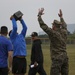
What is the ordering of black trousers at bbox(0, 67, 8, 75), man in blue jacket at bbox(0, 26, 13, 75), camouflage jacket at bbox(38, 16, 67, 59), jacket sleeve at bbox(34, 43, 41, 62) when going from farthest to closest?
jacket sleeve at bbox(34, 43, 41, 62)
camouflage jacket at bbox(38, 16, 67, 59)
black trousers at bbox(0, 67, 8, 75)
man in blue jacket at bbox(0, 26, 13, 75)

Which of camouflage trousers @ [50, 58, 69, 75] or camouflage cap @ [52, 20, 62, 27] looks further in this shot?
camouflage trousers @ [50, 58, 69, 75]

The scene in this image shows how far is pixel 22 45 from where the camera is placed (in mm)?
11586

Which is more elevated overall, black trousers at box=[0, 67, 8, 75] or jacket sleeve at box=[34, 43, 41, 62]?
jacket sleeve at box=[34, 43, 41, 62]

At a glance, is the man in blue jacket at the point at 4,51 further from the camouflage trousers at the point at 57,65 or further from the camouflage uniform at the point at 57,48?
the camouflage trousers at the point at 57,65

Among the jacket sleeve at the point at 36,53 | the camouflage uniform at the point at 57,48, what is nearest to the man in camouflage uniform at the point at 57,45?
the camouflage uniform at the point at 57,48

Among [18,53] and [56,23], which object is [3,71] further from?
[56,23]

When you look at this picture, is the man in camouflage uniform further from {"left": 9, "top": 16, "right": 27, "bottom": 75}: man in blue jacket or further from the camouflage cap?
{"left": 9, "top": 16, "right": 27, "bottom": 75}: man in blue jacket

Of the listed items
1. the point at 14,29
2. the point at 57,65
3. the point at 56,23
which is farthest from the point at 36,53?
the point at 14,29

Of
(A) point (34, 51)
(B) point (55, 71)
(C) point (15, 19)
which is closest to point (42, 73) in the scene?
(A) point (34, 51)

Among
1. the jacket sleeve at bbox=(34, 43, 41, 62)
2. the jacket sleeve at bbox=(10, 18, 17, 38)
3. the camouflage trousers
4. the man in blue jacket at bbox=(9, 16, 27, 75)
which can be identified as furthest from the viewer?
the jacket sleeve at bbox=(34, 43, 41, 62)

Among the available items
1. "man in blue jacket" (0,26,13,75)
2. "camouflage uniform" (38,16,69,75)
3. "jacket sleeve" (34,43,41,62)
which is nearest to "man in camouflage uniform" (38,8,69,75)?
"camouflage uniform" (38,16,69,75)

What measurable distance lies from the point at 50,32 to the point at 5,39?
1622 mm

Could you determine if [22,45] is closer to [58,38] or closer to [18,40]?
[18,40]

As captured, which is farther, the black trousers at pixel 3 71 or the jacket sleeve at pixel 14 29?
the jacket sleeve at pixel 14 29
